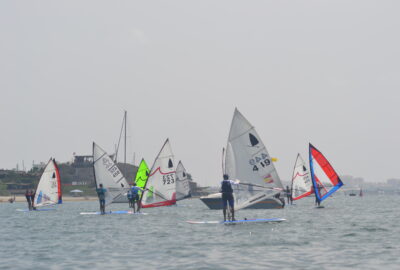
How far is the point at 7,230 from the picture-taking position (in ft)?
103

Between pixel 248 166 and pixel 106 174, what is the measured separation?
69.9ft

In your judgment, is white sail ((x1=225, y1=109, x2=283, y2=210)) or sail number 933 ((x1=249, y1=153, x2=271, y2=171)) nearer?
white sail ((x1=225, y1=109, x2=283, y2=210))

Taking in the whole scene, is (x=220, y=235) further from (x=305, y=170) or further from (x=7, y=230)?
(x=305, y=170)

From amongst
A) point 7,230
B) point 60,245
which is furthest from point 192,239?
point 7,230

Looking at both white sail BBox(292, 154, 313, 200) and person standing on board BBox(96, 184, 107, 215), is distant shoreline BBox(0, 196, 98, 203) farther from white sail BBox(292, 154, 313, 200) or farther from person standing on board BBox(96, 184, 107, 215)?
person standing on board BBox(96, 184, 107, 215)

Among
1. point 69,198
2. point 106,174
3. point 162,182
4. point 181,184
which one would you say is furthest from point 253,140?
point 69,198

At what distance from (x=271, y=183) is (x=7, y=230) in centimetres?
1316

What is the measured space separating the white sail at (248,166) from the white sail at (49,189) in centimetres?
3119

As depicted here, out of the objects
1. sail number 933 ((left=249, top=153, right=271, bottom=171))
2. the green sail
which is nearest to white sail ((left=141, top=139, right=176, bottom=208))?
sail number 933 ((left=249, top=153, right=271, bottom=171))

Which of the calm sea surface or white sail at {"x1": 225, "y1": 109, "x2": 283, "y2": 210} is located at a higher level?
white sail at {"x1": 225, "y1": 109, "x2": 283, "y2": 210}

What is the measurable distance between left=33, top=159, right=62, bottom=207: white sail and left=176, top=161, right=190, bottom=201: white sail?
11.1m

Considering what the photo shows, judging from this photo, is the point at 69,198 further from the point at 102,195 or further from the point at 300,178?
the point at 102,195

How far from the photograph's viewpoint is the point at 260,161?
97.2 feet

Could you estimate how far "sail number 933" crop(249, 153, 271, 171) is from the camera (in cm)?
2953
